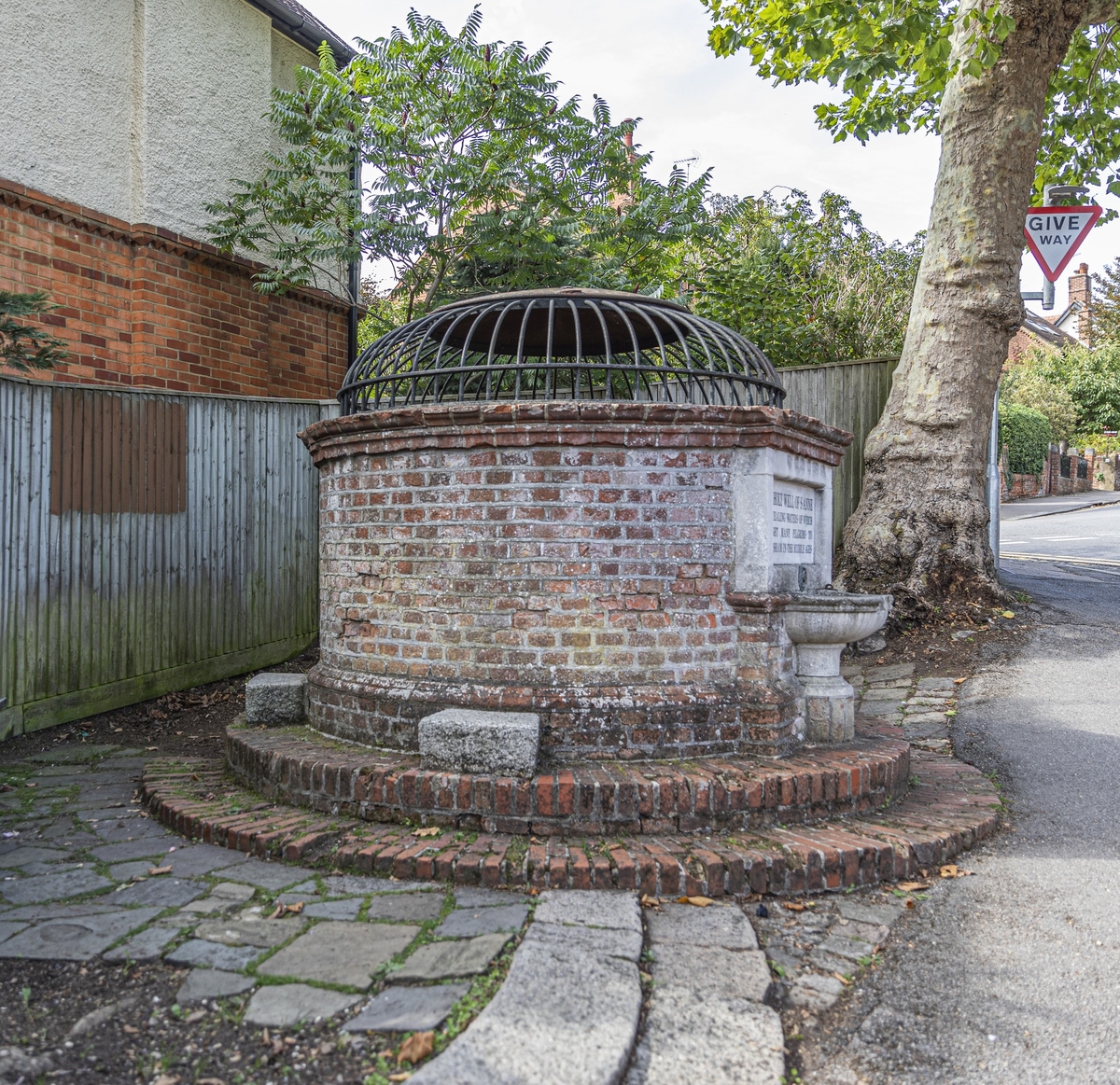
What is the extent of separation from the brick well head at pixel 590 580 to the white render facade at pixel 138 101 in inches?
190

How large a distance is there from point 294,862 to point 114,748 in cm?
268

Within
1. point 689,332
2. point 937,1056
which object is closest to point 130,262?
point 689,332

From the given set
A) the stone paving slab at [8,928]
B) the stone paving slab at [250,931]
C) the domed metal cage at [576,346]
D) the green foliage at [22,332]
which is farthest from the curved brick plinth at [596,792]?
the green foliage at [22,332]

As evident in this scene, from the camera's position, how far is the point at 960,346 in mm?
7617

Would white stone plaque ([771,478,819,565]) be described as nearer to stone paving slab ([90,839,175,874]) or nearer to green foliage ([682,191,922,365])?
stone paving slab ([90,839,175,874])

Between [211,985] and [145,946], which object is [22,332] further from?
[211,985]

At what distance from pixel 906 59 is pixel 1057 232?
299cm

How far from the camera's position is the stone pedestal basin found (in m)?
4.23

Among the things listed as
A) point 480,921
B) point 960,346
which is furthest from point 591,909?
point 960,346

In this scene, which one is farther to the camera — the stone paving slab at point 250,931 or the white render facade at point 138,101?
the white render facade at point 138,101

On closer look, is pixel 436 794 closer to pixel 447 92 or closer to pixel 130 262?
pixel 130 262

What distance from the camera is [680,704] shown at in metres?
3.98

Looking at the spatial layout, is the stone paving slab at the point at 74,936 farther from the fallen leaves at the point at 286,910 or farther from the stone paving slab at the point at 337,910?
the stone paving slab at the point at 337,910

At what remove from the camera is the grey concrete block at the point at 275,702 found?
189 inches
